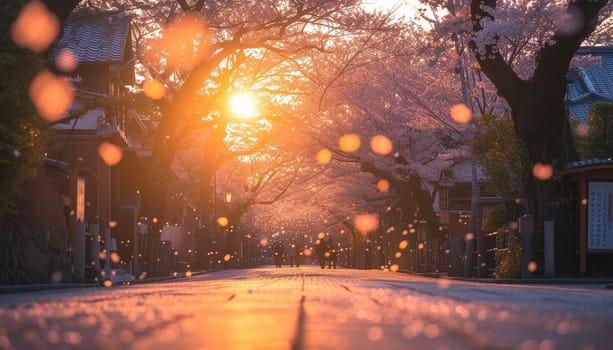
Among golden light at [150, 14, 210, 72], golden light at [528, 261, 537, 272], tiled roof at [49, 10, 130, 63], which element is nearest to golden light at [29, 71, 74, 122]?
golden light at [150, 14, 210, 72]

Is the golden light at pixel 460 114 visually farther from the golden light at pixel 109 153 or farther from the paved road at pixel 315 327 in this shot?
the paved road at pixel 315 327

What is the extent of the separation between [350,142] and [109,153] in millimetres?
12098

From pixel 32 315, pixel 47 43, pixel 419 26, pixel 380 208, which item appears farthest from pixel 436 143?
pixel 32 315

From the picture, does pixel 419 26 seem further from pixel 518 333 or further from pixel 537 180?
pixel 518 333

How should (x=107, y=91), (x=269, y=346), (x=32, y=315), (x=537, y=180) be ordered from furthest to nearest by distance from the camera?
(x=107, y=91) < (x=537, y=180) < (x=32, y=315) < (x=269, y=346)

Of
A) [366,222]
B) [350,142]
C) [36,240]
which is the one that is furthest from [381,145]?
[366,222]

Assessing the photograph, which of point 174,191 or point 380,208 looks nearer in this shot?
point 174,191

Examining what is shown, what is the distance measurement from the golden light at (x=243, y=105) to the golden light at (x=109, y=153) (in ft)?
16.9

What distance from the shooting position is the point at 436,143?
4947 centimetres

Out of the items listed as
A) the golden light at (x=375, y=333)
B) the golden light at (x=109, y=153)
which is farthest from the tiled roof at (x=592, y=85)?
the golden light at (x=375, y=333)

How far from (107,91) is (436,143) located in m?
18.0

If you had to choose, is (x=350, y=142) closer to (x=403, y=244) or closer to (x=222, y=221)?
(x=403, y=244)

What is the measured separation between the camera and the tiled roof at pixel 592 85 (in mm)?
55750

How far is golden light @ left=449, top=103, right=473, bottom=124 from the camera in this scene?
1439 inches
